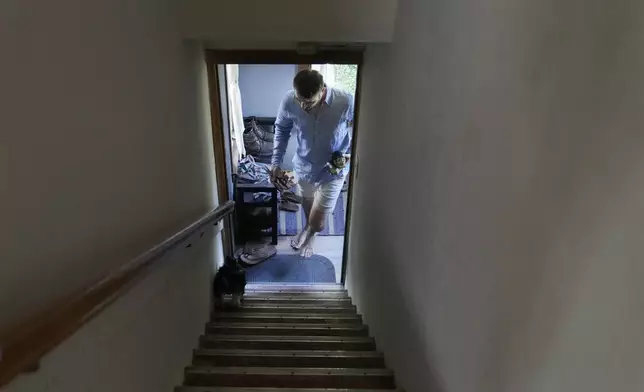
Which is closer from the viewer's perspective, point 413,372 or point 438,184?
point 438,184

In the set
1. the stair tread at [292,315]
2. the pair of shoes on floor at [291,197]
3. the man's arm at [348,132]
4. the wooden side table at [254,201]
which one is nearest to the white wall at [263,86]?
the pair of shoes on floor at [291,197]

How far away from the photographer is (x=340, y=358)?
2.65 metres

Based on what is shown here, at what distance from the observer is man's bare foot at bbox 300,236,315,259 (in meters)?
5.30

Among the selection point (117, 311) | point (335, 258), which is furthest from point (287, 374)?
point (335, 258)

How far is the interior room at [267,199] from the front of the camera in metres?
5.09

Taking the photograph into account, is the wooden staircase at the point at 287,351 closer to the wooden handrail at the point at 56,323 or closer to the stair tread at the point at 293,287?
the stair tread at the point at 293,287

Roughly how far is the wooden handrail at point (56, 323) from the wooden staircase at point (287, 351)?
996 millimetres

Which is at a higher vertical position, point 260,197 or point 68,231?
point 68,231

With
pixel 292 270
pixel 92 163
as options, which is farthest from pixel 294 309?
pixel 92 163

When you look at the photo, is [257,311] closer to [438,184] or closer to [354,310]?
[354,310]

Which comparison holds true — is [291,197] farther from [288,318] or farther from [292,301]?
[288,318]

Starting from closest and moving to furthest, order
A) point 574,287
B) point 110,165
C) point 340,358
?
point 574,287 < point 110,165 < point 340,358

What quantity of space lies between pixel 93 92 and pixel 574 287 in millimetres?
1258

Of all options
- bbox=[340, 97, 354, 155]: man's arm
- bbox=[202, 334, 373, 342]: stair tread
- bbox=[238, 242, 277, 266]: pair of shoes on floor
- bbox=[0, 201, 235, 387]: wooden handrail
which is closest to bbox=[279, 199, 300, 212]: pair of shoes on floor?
bbox=[238, 242, 277, 266]: pair of shoes on floor
